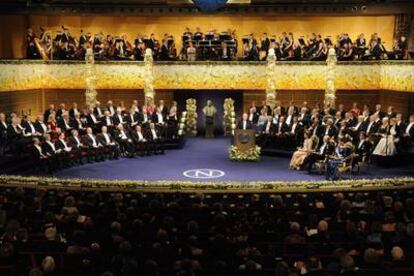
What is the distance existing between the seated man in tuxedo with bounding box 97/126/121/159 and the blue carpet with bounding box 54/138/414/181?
388 millimetres

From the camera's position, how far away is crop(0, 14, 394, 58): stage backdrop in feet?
88.4

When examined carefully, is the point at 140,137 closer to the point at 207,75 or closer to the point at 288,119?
the point at 288,119

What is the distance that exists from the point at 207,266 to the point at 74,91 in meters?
19.3

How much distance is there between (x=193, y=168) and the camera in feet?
57.1

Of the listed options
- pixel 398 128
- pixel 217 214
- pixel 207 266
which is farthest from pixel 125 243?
pixel 398 128

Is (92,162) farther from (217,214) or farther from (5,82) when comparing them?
(217,214)

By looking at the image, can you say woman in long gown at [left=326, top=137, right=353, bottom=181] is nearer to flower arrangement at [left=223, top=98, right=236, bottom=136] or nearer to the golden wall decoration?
flower arrangement at [left=223, top=98, right=236, bottom=136]

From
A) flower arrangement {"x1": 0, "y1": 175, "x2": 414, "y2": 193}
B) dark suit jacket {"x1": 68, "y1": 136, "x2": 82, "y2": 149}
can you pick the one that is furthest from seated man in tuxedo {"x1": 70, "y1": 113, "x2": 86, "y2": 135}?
flower arrangement {"x1": 0, "y1": 175, "x2": 414, "y2": 193}

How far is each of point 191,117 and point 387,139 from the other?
9.47 m

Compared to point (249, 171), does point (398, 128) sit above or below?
above

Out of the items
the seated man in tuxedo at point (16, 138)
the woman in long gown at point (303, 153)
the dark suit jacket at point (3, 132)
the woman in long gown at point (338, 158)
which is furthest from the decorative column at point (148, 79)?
the woman in long gown at point (338, 158)

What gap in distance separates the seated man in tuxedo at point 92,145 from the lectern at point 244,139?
485 cm

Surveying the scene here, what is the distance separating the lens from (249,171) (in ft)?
55.6

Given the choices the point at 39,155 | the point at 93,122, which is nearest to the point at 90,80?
the point at 93,122
